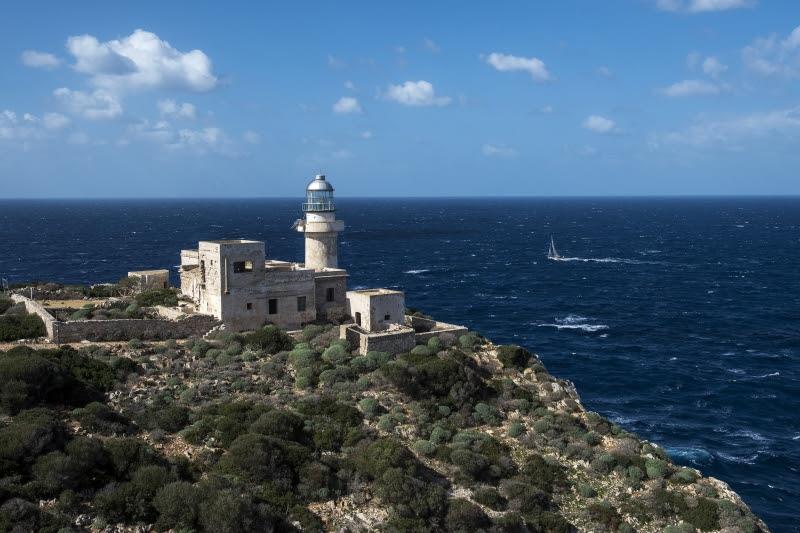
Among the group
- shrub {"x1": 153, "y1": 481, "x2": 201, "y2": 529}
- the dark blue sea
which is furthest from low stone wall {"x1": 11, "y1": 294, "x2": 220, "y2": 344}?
the dark blue sea

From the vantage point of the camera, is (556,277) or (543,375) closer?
(543,375)

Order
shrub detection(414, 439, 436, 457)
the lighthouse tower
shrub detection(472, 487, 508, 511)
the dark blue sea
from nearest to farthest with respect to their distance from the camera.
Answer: shrub detection(472, 487, 508, 511) < shrub detection(414, 439, 436, 457) < the dark blue sea < the lighthouse tower

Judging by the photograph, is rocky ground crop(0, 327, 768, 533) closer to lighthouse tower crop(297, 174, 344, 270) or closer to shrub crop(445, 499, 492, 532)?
shrub crop(445, 499, 492, 532)

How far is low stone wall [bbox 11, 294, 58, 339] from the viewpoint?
112 feet

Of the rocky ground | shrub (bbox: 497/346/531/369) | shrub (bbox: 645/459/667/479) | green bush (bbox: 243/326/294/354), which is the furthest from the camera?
shrub (bbox: 497/346/531/369)

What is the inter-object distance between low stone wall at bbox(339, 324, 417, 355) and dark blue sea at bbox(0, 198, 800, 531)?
13.7 metres

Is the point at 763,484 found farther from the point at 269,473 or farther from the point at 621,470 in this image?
the point at 269,473

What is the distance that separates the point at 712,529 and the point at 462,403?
1104 cm

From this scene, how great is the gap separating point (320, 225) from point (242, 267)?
7616mm

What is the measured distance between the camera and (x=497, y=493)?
25906mm

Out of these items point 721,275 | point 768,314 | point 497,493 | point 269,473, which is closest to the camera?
point 269,473

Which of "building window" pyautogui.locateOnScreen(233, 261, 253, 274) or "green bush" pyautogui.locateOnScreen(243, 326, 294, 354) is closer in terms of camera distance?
"green bush" pyautogui.locateOnScreen(243, 326, 294, 354)

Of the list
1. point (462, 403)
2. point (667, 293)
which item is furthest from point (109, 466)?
point (667, 293)

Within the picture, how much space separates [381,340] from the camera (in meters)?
35.7
